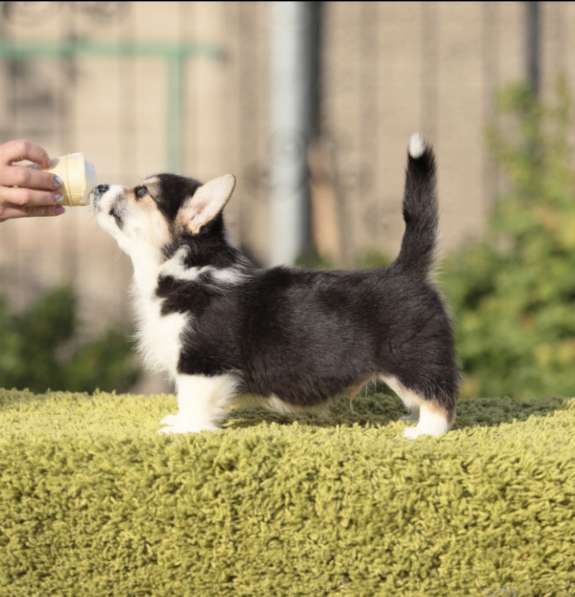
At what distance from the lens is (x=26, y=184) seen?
3.01 meters

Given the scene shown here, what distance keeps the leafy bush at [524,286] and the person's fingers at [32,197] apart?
2.75m

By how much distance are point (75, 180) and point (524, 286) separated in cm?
292

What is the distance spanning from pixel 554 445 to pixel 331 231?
130 inches

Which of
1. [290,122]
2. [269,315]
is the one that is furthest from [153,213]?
[290,122]

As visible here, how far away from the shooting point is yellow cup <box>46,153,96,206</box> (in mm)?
3037

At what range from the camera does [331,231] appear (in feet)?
19.5

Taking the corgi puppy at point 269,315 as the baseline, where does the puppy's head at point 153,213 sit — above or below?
above

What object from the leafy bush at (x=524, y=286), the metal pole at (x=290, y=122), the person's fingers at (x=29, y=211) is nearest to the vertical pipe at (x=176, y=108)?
the metal pole at (x=290, y=122)

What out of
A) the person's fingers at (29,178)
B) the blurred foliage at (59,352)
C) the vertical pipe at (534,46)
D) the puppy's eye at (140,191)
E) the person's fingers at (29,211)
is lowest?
the blurred foliage at (59,352)

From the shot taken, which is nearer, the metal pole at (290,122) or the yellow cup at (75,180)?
the yellow cup at (75,180)

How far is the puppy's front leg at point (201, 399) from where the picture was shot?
9.30ft

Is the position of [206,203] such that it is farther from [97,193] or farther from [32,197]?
[32,197]

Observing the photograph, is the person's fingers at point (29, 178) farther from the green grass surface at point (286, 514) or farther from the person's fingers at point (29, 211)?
the green grass surface at point (286, 514)

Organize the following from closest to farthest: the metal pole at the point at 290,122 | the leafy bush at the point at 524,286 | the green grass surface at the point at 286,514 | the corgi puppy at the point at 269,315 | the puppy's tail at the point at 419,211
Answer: the green grass surface at the point at 286,514 < the corgi puppy at the point at 269,315 < the puppy's tail at the point at 419,211 < the leafy bush at the point at 524,286 < the metal pole at the point at 290,122
